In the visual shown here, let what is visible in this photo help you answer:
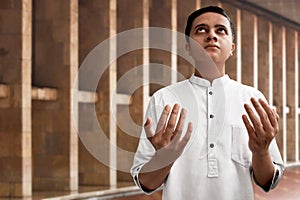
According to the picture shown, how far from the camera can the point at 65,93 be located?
1266 centimetres

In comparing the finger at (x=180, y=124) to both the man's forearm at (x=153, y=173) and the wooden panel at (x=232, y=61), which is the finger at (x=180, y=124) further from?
the wooden panel at (x=232, y=61)

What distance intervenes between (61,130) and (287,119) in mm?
13845

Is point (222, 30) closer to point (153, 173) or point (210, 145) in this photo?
point (210, 145)

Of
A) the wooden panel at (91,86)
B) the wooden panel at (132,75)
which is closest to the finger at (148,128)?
the wooden panel at (91,86)

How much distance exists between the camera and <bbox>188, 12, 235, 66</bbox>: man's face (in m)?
2.34

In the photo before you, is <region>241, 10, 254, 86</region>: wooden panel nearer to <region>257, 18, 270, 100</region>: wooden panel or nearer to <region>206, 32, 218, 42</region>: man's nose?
<region>257, 18, 270, 100</region>: wooden panel

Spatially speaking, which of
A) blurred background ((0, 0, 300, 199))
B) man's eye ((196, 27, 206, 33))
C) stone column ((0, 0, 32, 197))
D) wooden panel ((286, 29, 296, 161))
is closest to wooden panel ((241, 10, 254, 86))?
wooden panel ((286, 29, 296, 161))

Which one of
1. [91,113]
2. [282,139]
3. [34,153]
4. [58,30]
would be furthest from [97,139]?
[282,139]

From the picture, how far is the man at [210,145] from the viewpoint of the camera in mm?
2305

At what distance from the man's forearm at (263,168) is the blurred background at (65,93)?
8.83 metres

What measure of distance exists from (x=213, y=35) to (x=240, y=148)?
15.3 inches

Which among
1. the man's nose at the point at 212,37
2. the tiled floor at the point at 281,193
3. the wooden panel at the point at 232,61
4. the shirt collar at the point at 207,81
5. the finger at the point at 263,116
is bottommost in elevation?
the tiled floor at the point at 281,193

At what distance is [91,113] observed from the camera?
1384cm

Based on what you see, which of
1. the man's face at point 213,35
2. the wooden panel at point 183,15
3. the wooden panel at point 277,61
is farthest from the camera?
the wooden panel at point 277,61
